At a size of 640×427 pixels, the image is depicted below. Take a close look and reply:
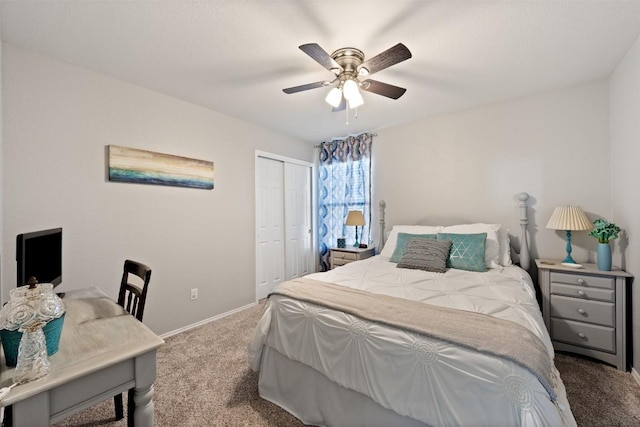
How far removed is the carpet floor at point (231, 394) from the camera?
1595 mm

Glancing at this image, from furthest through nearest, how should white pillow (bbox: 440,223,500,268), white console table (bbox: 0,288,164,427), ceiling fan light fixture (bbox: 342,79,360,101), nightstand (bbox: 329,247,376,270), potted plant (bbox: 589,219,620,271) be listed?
nightstand (bbox: 329,247,376,270) < white pillow (bbox: 440,223,500,268) < potted plant (bbox: 589,219,620,271) < ceiling fan light fixture (bbox: 342,79,360,101) < white console table (bbox: 0,288,164,427)

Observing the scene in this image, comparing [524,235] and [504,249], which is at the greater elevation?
[524,235]

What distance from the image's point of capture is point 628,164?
2096 mm

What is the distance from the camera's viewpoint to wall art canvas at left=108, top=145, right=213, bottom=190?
7.73ft

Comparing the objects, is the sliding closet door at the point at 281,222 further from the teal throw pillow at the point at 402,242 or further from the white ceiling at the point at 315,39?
the teal throw pillow at the point at 402,242

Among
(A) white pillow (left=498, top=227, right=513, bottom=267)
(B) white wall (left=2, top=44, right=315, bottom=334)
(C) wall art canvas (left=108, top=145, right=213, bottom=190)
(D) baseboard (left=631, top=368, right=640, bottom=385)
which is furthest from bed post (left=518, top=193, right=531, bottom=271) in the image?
(C) wall art canvas (left=108, top=145, right=213, bottom=190)

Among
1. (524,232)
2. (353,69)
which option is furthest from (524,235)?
(353,69)

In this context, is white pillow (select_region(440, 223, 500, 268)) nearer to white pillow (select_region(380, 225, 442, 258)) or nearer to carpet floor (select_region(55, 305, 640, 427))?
white pillow (select_region(380, 225, 442, 258))

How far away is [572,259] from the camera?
2494 millimetres

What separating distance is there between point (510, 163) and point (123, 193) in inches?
153

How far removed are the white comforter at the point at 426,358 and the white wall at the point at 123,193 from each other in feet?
4.73

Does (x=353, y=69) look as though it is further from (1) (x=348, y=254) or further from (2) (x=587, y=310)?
(2) (x=587, y=310)

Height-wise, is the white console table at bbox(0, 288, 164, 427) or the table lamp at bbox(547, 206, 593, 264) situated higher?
the table lamp at bbox(547, 206, 593, 264)

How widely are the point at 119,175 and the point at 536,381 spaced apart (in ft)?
10.1
